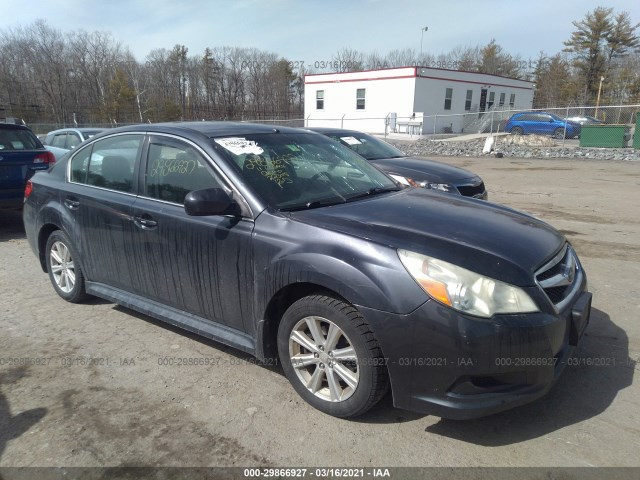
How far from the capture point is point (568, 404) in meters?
2.99

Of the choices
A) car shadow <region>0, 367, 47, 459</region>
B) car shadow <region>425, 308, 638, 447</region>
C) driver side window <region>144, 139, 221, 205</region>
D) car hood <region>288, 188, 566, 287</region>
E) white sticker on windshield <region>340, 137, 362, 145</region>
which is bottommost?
car shadow <region>0, 367, 47, 459</region>

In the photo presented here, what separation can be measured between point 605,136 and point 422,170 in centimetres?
1809

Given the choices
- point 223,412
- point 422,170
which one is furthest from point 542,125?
point 223,412

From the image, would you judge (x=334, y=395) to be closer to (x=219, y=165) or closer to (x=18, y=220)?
(x=219, y=165)

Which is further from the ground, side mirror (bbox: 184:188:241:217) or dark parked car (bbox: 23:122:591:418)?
side mirror (bbox: 184:188:241:217)

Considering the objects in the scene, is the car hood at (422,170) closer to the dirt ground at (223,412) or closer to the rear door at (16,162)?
the dirt ground at (223,412)

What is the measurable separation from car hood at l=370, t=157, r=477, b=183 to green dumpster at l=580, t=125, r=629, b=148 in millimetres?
17371

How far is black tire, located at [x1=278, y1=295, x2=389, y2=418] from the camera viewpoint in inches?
105

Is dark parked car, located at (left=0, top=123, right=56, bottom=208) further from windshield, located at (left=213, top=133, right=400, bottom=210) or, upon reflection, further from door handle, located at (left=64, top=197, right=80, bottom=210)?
windshield, located at (left=213, top=133, right=400, bottom=210)

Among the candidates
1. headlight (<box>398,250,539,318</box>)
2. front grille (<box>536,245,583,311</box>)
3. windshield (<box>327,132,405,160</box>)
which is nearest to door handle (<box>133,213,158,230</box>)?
headlight (<box>398,250,539,318</box>)

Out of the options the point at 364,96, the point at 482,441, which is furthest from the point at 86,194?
the point at 364,96

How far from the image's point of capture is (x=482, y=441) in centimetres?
270

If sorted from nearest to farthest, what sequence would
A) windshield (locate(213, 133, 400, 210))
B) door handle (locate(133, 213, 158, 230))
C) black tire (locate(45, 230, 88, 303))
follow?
windshield (locate(213, 133, 400, 210))
door handle (locate(133, 213, 158, 230))
black tire (locate(45, 230, 88, 303))

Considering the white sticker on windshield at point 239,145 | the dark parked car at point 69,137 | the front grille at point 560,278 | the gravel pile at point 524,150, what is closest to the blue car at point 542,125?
the gravel pile at point 524,150
